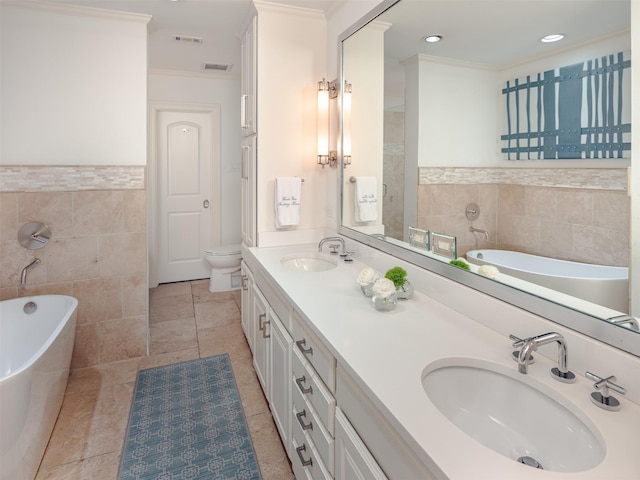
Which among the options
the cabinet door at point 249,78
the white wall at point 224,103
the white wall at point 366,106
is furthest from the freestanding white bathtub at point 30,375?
the white wall at point 224,103

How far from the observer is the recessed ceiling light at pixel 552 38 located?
1.12 meters

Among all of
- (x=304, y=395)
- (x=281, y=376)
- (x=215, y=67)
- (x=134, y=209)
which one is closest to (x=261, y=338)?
(x=281, y=376)

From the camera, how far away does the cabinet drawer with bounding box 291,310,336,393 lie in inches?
49.1

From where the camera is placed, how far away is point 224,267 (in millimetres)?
4410

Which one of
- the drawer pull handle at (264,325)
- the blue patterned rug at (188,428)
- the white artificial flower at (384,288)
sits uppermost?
the white artificial flower at (384,288)

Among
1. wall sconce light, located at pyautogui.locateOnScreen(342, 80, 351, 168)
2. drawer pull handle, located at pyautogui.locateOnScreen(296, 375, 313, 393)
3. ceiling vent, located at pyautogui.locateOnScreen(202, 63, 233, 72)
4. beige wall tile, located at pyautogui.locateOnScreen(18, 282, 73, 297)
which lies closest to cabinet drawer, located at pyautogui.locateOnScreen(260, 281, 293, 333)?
drawer pull handle, located at pyautogui.locateOnScreen(296, 375, 313, 393)

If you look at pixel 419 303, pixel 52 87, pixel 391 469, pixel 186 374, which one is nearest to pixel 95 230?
pixel 52 87

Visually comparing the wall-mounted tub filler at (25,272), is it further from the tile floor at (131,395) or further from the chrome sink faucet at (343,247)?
the chrome sink faucet at (343,247)

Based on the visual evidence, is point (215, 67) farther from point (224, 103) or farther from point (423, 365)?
point (423, 365)

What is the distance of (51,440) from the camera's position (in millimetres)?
2012

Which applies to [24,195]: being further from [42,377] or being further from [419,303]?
[419,303]

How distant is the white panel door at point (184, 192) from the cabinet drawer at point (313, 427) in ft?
11.6

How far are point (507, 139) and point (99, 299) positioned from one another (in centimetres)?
280

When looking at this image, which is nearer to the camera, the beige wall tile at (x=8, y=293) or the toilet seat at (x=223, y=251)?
the beige wall tile at (x=8, y=293)
